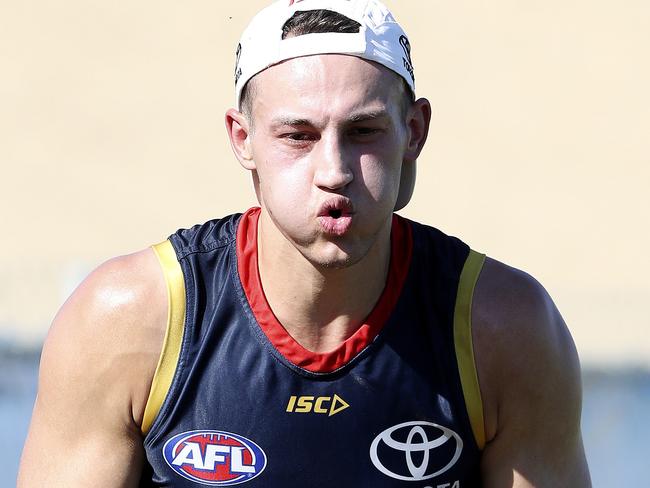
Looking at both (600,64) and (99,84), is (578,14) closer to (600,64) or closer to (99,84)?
(600,64)

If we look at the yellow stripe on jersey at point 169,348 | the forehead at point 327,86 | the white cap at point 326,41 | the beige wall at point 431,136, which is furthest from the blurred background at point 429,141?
the forehead at point 327,86

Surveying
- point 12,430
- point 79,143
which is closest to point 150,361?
point 12,430

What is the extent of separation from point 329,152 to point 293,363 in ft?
1.77

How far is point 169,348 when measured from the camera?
3.15m

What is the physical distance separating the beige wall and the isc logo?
5848mm

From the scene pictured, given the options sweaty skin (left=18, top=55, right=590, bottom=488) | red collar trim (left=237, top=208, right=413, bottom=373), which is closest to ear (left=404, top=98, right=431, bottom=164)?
sweaty skin (left=18, top=55, right=590, bottom=488)

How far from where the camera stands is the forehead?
9.69 ft

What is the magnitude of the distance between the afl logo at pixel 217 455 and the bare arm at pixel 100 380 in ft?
0.33

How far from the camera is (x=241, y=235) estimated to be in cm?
334

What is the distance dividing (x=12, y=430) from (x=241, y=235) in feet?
12.4

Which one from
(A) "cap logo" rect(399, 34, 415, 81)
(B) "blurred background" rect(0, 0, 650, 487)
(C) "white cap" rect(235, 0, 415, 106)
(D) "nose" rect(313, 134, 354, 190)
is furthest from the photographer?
(B) "blurred background" rect(0, 0, 650, 487)

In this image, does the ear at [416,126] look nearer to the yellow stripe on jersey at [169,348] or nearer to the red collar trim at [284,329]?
the red collar trim at [284,329]

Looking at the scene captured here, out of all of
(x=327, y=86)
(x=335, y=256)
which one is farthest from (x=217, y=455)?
(x=327, y=86)

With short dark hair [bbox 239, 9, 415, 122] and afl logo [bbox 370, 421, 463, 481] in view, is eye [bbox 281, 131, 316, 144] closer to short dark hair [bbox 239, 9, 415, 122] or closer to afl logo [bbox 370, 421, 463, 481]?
short dark hair [bbox 239, 9, 415, 122]
